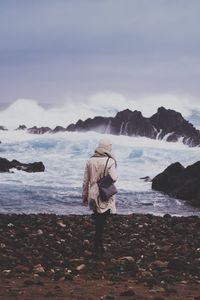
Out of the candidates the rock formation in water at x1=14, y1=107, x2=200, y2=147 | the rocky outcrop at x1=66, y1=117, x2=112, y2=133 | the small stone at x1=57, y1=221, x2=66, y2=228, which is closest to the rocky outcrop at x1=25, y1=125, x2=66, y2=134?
the rock formation in water at x1=14, y1=107, x2=200, y2=147

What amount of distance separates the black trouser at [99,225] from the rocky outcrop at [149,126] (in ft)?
246

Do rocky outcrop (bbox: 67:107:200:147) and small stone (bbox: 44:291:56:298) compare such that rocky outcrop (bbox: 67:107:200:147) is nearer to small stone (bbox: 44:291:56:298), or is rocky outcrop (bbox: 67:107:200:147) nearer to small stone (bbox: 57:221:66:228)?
small stone (bbox: 57:221:66:228)

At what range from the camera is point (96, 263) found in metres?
9.17

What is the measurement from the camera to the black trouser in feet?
31.0

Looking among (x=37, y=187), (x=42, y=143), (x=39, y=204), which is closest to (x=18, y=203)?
(x=39, y=204)

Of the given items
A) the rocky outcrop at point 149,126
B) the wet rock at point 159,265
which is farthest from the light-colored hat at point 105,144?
the rocky outcrop at point 149,126

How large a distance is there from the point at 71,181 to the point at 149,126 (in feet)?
172

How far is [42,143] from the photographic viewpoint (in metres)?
71.9

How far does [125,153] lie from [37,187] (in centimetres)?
3611

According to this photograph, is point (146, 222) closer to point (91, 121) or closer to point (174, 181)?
point (174, 181)

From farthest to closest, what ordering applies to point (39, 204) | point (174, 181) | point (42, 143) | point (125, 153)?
point (42, 143) → point (125, 153) → point (174, 181) → point (39, 204)

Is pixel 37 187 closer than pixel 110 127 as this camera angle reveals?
Yes

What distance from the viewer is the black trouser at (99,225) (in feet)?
31.0

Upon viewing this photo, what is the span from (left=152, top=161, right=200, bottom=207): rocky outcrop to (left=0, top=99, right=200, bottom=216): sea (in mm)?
598
